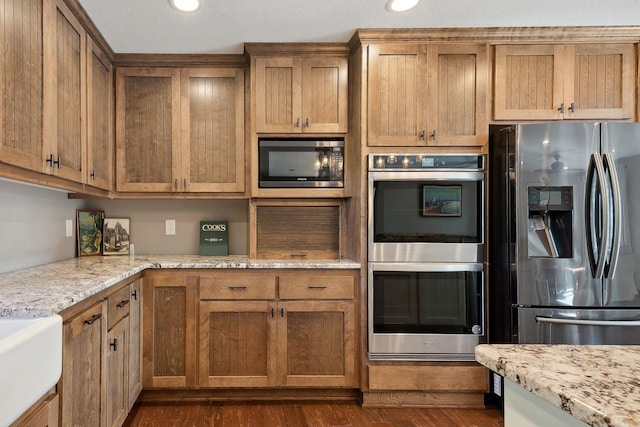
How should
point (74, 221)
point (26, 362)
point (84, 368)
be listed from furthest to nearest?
point (74, 221) → point (84, 368) → point (26, 362)

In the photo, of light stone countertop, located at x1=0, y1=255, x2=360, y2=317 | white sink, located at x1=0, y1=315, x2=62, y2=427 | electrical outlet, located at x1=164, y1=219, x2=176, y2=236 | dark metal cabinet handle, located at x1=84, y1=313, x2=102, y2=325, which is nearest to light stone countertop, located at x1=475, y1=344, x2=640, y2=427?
white sink, located at x1=0, y1=315, x2=62, y2=427

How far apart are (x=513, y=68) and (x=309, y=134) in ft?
4.60

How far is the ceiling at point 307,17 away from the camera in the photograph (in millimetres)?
2061

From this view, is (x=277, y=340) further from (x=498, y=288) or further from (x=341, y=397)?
(x=498, y=288)

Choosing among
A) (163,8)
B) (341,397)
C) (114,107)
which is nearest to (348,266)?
(341,397)

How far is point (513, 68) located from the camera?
2412mm

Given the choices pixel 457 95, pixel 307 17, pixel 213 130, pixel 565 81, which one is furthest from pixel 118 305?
pixel 565 81

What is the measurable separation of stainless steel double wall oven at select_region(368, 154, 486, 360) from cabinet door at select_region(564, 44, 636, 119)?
79 cm

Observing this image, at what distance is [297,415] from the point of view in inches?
88.5

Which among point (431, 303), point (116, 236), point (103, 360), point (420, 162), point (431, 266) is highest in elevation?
point (420, 162)

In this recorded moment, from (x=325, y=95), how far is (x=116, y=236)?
76.3 inches

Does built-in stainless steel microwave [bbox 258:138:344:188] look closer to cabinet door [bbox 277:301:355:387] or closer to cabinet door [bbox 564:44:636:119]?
cabinet door [bbox 277:301:355:387]

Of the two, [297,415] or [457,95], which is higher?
[457,95]

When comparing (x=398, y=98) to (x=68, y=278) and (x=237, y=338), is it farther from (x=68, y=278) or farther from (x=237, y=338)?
(x=68, y=278)
